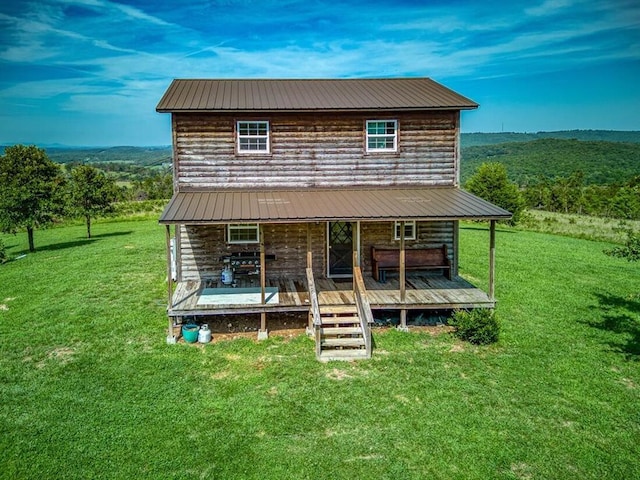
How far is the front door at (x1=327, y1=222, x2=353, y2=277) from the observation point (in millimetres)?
14438

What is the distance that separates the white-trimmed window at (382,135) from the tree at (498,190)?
707 inches

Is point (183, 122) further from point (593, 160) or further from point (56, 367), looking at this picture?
point (593, 160)

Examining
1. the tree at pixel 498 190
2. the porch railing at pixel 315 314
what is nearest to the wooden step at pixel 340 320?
the porch railing at pixel 315 314

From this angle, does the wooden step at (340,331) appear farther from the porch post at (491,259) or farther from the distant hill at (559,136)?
the distant hill at (559,136)

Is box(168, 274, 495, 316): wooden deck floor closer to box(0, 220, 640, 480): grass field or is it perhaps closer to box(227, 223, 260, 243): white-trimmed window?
box(0, 220, 640, 480): grass field

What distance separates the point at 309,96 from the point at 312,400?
9845 millimetres

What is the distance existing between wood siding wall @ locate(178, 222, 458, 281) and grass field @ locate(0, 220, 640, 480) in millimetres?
1856

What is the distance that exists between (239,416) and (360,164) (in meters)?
8.68

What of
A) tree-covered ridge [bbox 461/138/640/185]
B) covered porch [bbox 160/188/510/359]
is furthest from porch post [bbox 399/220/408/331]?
tree-covered ridge [bbox 461/138/640/185]

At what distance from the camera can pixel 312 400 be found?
28.3 feet

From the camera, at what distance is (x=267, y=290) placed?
13.1 meters

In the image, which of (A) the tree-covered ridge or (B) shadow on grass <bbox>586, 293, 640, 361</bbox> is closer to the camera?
(B) shadow on grass <bbox>586, 293, 640, 361</bbox>

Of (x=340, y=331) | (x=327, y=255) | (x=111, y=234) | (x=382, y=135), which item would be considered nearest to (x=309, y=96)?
(x=382, y=135)

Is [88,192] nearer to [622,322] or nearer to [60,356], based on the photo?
[60,356]
